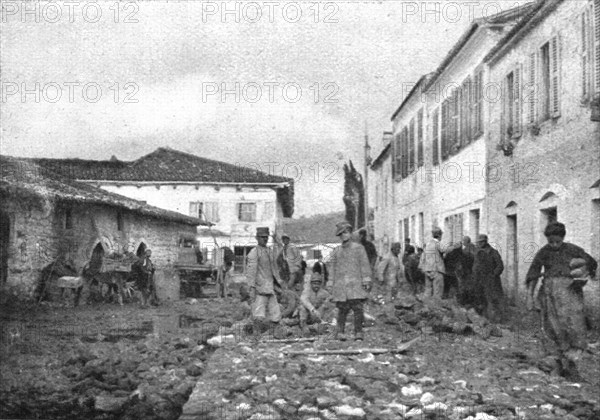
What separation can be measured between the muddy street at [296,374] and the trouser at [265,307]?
1.00 feet

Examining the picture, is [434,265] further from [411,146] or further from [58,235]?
[411,146]

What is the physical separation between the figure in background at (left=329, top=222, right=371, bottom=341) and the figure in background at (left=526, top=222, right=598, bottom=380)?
11.1 feet

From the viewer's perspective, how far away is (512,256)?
51.5 feet

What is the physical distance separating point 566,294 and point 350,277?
3803mm

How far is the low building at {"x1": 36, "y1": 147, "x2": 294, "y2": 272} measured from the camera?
1490 inches

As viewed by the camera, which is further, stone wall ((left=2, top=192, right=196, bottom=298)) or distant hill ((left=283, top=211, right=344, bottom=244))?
distant hill ((left=283, top=211, right=344, bottom=244))

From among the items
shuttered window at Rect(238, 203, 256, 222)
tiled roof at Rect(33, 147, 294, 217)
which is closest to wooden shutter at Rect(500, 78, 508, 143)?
tiled roof at Rect(33, 147, 294, 217)

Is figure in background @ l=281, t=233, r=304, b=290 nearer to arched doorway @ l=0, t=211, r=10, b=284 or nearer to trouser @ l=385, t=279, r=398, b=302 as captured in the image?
trouser @ l=385, t=279, r=398, b=302

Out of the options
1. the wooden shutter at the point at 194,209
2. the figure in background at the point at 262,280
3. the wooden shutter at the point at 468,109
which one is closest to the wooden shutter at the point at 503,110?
the wooden shutter at the point at 468,109

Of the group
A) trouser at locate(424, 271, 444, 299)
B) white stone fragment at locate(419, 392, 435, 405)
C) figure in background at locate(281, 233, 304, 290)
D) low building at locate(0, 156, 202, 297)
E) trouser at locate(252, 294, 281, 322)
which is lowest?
white stone fragment at locate(419, 392, 435, 405)

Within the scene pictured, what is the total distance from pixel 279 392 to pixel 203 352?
349cm

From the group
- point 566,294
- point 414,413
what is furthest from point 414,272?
point 414,413

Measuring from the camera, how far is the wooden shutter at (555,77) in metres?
13.0

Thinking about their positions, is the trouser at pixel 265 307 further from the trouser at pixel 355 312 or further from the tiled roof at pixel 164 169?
the tiled roof at pixel 164 169
